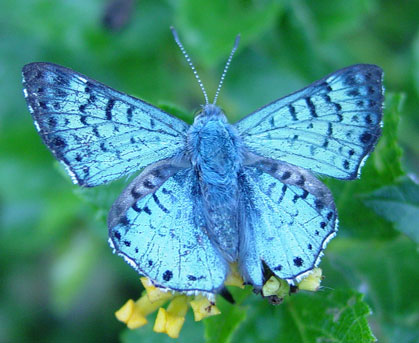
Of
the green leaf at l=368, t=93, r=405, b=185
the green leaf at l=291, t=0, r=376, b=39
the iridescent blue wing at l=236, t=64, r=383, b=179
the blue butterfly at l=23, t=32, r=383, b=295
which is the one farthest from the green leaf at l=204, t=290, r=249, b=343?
the green leaf at l=291, t=0, r=376, b=39

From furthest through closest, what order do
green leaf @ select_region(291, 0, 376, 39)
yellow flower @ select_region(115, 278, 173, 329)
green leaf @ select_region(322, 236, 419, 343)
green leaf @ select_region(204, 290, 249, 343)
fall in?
green leaf @ select_region(291, 0, 376, 39), green leaf @ select_region(322, 236, 419, 343), green leaf @ select_region(204, 290, 249, 343), yellow flower @ select_region(115, 278, 173, 329)

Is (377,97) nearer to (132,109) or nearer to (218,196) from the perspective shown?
(218,196)

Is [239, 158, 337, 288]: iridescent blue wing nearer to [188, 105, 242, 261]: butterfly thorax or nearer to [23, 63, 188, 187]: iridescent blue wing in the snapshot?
[188, 105, 242, 261]: butterfly thorax

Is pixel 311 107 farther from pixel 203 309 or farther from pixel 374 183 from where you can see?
pixel 203 309

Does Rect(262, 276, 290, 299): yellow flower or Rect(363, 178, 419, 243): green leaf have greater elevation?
Rect(262, 276, 290, 299): yellow flower

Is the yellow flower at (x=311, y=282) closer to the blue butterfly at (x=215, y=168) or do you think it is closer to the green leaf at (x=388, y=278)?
the blue butterfly at (x=215, y=168)

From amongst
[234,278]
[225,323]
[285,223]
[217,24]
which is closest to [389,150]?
[285,223]
